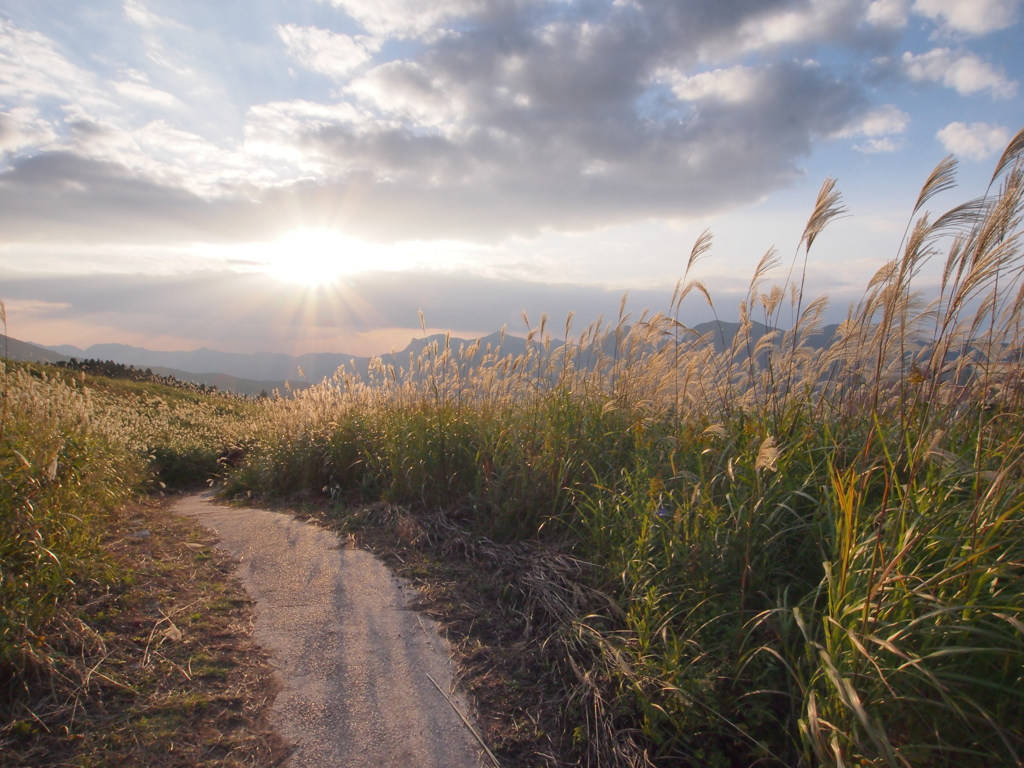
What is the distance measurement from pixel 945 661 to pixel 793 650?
482 millimetres

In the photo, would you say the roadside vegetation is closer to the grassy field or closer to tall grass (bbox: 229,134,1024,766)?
the grassy field

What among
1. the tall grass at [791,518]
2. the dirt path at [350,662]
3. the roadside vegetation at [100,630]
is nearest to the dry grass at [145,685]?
the roadside vegetation at [100,630]

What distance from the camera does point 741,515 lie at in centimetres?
232

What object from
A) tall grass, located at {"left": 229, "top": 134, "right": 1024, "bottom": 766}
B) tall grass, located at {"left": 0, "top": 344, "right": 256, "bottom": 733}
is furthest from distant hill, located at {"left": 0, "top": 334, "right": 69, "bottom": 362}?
tall grass, located at {"left": 229, "top": 134, "right": 1024, "bottom": 766}

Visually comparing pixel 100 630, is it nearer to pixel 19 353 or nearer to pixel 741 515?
pixel 741 515

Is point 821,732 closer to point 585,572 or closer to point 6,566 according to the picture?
point 585,572

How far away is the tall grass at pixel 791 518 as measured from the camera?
1615mm

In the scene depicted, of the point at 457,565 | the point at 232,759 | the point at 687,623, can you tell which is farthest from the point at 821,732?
the point at 457,565

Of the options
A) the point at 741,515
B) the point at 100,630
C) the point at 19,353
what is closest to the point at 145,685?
the point at 100,630

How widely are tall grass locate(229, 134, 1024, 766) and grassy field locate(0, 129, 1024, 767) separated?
0.6 inches

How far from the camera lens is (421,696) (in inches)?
94.0

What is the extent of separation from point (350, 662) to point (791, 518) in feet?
6.91

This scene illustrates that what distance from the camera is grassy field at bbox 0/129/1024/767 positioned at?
5.34ft

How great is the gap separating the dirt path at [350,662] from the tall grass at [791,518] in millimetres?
574
